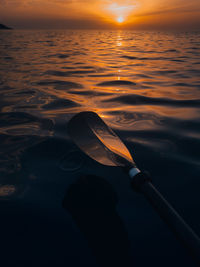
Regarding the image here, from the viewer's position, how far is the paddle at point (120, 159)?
738 mm

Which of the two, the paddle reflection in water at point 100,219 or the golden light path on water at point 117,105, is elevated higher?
the paddle reflection in water at point 100,219

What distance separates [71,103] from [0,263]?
2.64m

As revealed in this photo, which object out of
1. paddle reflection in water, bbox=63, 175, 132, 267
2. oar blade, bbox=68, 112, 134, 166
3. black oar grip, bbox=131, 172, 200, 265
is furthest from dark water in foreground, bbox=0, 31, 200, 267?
black oar grip, bbox=131, 172, 200, 265

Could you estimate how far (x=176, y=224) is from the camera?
77cm

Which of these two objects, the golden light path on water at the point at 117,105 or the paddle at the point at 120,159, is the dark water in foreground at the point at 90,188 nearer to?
the golden light path on water at the point at 117,105

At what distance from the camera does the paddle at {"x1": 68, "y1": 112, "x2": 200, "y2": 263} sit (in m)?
0.74

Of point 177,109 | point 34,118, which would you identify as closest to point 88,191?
point 34,118

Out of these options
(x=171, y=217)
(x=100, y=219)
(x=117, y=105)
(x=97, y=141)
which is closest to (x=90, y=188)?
(x=100, y=219)

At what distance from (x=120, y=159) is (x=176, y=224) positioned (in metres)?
0.63

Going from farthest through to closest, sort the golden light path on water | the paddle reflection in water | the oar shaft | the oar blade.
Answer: the golden light path on water → the oar blade → the paddle reflection in water → the oar shaft

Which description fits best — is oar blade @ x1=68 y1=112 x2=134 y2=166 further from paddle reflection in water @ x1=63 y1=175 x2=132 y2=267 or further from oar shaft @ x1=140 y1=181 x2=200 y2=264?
oar shaft @ x1=140 y1=181 x2=200 y2=264

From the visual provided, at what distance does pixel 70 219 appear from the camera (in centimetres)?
110

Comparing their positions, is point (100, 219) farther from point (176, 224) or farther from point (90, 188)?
point (176, 224)

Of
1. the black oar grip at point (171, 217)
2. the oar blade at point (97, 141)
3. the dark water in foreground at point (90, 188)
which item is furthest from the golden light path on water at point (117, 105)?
the black oar grip at point (171, 217)
